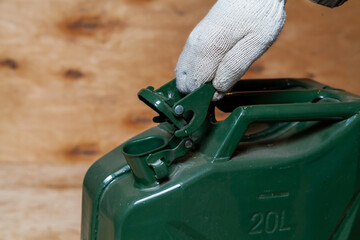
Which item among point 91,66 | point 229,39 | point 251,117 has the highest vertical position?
point 229,39

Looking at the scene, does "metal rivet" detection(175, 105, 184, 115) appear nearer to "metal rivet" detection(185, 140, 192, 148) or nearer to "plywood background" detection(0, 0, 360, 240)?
"metal rivet" detection(185, 140, 192, 148)

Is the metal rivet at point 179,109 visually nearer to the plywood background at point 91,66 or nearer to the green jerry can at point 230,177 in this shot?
the green jerry can at point 230,177

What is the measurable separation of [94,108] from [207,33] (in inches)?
36.4

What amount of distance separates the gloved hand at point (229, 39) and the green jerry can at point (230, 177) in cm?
4

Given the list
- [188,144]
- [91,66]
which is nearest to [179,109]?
[188,144]

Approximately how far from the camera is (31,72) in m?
1.77

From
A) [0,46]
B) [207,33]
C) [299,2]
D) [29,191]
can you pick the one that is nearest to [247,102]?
[207,33]

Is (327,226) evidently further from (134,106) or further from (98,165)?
(134,106)

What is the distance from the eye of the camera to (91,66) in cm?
176

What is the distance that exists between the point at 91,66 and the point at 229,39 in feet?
2.92

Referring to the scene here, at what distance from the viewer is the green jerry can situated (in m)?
0.95

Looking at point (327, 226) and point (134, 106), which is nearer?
point (327, 226)

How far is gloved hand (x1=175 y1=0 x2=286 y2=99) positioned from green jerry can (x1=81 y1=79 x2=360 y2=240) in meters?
0.04

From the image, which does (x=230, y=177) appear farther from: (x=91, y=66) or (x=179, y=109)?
(x=91, y=66)
